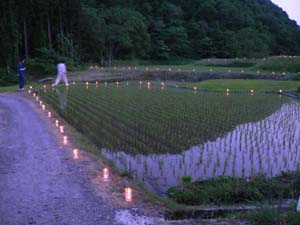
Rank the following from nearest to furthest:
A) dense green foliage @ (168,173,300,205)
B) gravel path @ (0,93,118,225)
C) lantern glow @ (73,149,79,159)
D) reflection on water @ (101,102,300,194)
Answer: gravel path @ (0,93,118,225), dense green foliage @ (168,173,300,205), reflection on water @ (101,102,300,194), lantern glow @ (73,149,79,159)

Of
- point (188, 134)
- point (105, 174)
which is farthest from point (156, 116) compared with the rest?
point (105, 174)

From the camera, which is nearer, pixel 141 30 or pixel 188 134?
pixel 188 134

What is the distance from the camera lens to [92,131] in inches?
491

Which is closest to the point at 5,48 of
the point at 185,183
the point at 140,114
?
the point at 140,114

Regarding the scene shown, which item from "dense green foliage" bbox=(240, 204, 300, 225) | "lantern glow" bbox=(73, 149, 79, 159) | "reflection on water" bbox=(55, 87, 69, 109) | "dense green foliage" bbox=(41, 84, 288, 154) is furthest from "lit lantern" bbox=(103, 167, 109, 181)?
"reflection on water" bbox=(55, 87, 69, 109)

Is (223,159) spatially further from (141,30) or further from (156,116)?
(141,30)

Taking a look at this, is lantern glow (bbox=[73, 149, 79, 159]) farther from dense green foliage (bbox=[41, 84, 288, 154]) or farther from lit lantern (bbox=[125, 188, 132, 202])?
lit lantern (bbox=[125, 188, 132, 202])

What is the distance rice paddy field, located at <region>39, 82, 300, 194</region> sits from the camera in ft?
28.6

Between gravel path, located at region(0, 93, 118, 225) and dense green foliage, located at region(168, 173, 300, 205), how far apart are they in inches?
51.4

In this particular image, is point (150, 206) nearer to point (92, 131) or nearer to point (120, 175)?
point (120, 175)

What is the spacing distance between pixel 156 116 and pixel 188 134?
3.41 m

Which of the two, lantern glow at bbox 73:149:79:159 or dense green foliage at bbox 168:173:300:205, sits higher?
lantern glow at bbox 73:149:79:159

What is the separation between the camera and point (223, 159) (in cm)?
939

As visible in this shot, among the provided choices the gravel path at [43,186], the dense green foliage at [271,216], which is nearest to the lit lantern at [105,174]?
the gravel path at [43,186]
